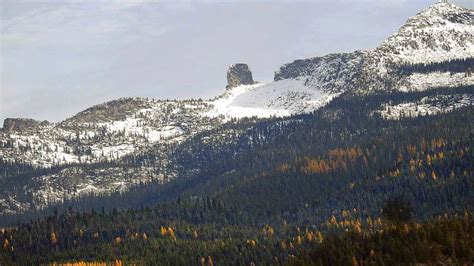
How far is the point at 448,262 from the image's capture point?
19938cm

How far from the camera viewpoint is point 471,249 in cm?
19962

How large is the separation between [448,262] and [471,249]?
6792 millimetres
